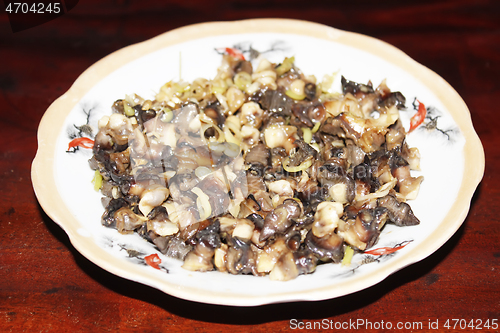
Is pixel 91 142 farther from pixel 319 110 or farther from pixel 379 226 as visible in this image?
pixel 379 226

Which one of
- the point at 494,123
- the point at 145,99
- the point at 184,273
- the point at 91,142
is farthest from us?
the point at 494,123

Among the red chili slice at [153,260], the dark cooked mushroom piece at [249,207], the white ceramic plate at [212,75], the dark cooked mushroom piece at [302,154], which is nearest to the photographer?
the white ceramic plate at [212,75]

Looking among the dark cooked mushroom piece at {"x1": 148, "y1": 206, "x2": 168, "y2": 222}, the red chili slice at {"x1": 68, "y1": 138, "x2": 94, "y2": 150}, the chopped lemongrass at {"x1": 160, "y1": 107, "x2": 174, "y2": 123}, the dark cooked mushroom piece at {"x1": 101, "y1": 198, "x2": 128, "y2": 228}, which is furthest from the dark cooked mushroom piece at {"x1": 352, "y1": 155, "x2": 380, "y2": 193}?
the red chili slice at {"x1": 68, "y1": 138, "x2": 94, "y2": 150}

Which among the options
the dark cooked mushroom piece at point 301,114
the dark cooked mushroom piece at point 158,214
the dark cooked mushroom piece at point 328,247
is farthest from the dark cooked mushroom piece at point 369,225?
the dark cooked mushroom piece at point 158,214

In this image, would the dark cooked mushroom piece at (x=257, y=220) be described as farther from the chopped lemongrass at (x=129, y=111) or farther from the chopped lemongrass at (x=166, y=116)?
the chopped lemongrass at (x=129, y=111)

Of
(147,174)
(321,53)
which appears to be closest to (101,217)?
(147,174)

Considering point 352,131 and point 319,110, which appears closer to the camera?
point 352,131

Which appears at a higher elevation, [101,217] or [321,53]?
[321,53]

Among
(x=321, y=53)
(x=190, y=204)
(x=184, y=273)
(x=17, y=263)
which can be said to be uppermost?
(x=321, y=53)

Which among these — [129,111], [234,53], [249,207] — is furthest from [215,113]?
[249,207]
